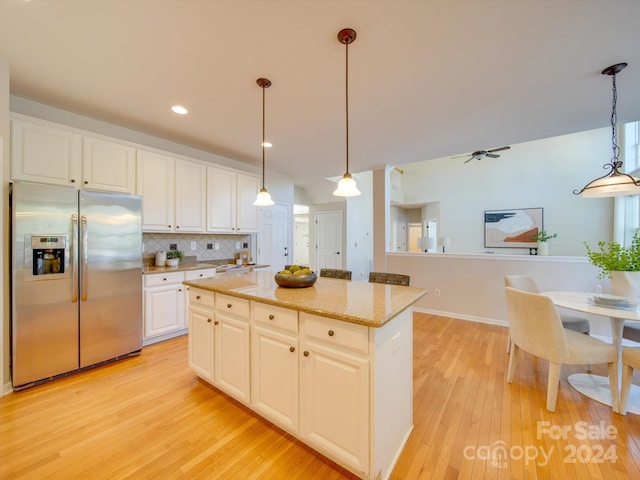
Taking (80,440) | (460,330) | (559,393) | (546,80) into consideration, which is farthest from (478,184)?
(80,440)

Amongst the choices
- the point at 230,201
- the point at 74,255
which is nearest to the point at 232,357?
the point at 74,255

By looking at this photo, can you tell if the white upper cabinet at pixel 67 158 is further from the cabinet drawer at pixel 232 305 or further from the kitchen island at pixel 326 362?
the cabinet drawer at pixel 232 305

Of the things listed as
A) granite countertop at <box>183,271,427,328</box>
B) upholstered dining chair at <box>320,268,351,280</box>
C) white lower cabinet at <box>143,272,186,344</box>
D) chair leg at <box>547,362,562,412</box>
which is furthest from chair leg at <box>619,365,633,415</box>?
white lower cabinet at <box>143,272,186,344</box>

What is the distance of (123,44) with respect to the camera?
177 centimetres

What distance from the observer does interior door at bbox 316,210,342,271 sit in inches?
263

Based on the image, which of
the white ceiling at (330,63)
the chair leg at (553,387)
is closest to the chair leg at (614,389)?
the chair leg at (553,387)

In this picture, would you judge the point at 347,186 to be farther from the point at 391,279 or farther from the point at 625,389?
the point at 625,389

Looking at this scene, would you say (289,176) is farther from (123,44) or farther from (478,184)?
(478,184)

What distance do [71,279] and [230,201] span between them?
6.83 ft

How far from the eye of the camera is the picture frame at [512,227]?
603 cm

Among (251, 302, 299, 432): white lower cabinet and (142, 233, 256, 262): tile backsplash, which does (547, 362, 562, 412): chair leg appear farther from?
(142, 233, 256, 262): tile backsplash

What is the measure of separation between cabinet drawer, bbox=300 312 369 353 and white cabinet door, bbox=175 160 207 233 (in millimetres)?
2669

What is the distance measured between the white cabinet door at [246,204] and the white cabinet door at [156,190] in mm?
981

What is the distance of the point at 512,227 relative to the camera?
6.32 meters
